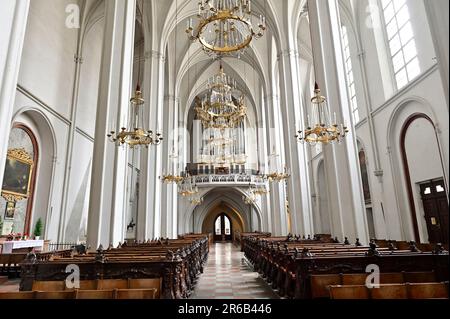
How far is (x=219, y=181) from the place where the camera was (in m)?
22.5

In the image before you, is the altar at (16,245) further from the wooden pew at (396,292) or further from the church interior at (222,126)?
the wooden pew at (396,292)

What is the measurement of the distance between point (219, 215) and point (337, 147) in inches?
977

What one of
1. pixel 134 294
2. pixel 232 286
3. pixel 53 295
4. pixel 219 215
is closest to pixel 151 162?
pixel 232 286

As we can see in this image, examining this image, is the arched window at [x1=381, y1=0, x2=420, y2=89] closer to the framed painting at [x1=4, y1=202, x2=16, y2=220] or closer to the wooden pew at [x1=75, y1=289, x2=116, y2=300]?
the wooden pew at [x1=75, y1=289, x2=116, y2=300]

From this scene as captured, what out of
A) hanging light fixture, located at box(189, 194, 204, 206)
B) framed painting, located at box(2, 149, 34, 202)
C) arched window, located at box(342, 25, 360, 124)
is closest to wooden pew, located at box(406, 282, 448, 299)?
framed painting, located at box(2, 149, 34, 202)

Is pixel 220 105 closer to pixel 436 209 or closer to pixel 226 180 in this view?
pixel 436 209

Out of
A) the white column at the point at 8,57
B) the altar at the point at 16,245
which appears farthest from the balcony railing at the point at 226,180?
the white column at the point at 8,57

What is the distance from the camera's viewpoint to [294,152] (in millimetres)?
13062

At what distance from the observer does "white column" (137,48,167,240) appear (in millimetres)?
12227

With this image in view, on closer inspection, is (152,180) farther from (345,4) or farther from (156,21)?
(345,4)

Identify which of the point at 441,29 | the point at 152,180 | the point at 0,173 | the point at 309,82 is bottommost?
the point at 0,173

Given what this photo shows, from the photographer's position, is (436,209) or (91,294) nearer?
(91,294)
